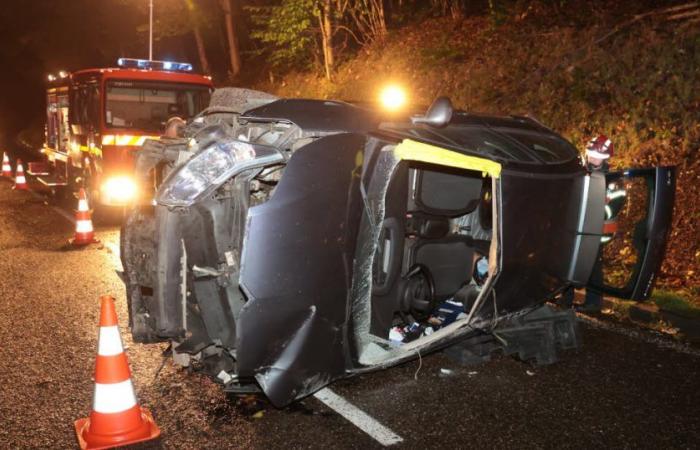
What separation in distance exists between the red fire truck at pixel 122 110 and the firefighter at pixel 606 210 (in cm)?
678

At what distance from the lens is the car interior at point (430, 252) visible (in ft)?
14.9

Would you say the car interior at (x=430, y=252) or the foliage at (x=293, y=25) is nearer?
the car interior at (x=430, y=252)

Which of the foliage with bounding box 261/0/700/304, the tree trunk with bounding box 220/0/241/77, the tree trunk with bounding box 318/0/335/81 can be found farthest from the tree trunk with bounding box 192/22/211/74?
the foliage with bounding box 261/0/700/304

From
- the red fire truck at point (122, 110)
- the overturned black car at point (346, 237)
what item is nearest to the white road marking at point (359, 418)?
the overturned black car at point (346, 237)

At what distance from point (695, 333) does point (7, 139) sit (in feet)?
119

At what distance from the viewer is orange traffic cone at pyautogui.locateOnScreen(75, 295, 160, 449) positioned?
3.81 meters

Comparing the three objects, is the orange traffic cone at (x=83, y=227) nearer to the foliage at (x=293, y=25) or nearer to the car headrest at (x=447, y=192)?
the car headrest at (x=447, y=192)

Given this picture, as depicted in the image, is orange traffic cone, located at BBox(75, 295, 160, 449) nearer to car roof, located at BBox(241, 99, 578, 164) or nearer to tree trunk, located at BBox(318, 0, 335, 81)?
car roof, located at BBox(241, 99, 578, 164)

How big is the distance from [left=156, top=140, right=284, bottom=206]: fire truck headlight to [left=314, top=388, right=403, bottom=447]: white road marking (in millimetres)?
1553

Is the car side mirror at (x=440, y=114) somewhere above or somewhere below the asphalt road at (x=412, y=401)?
above

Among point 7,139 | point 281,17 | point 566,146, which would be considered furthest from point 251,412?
point 7,139

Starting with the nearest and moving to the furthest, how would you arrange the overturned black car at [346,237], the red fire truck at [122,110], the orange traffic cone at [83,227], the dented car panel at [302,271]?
the dented car panel at [302,271] < the overturned black car at [346,237] < the orange traffic cone at [83,227] < the red fire truck at [122,110]

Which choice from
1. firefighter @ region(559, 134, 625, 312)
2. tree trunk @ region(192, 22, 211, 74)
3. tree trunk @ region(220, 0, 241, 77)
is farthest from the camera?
tree trunk @ region(192, 22, 211, 74)

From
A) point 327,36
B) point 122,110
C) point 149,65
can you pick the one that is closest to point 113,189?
point 122,110
